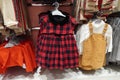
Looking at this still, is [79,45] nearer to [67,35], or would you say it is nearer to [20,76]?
[67,35]

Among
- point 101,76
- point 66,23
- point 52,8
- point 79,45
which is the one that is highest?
point 52,8

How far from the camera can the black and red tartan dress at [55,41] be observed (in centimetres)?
137

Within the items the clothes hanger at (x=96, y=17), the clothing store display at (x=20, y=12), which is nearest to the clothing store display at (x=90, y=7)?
the clothes hanger at (x=96, y=17)

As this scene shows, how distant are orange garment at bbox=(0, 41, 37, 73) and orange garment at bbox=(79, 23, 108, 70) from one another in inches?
19.9

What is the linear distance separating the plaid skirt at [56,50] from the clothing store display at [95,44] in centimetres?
13

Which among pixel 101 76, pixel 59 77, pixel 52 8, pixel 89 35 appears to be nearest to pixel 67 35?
pixel 89 35

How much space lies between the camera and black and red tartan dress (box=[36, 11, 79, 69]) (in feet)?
4.48

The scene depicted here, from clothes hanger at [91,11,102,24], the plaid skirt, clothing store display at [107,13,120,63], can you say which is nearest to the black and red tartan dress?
the plaid skirt

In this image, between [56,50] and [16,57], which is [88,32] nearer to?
[56,50]

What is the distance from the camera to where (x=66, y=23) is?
139cm

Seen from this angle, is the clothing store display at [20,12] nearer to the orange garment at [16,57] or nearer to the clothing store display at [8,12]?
the clothing store display at [8,12]

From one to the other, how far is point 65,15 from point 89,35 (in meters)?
0.29

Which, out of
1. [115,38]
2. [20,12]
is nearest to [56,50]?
[20,12]

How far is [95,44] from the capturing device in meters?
1.50
